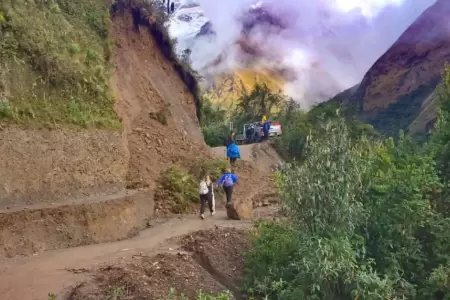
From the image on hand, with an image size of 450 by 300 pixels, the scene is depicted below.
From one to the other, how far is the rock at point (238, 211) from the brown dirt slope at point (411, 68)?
30.0 metres

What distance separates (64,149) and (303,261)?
649 cm

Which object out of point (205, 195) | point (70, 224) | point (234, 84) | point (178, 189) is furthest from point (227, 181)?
point (234, 84)

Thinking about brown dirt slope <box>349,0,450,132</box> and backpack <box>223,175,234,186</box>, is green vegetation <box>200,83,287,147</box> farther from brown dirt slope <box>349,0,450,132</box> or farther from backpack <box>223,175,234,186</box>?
backpack <box>223,175,234,186</box>

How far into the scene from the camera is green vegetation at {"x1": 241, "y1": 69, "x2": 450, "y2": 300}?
10.5 meters

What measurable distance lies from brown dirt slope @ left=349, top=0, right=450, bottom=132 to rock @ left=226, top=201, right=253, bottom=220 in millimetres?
30025

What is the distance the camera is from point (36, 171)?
12.5m

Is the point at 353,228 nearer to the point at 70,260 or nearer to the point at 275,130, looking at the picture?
the point at 70,260

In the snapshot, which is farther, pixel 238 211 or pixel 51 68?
pixel 238 211

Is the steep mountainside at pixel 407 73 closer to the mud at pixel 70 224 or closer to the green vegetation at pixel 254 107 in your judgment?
the green vegetation at pixel 254 107

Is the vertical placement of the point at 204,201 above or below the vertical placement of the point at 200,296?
above

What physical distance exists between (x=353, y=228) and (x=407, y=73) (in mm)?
41178

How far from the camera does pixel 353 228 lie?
11266 millimetres

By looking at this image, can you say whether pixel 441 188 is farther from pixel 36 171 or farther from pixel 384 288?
pixel 36 171

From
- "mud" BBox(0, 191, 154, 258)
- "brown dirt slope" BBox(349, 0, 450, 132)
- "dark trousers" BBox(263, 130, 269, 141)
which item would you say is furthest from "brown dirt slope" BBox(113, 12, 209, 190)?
"brown dirt slope" BBox(349, 0, 450, 132)
